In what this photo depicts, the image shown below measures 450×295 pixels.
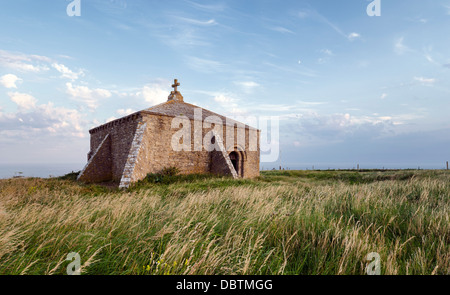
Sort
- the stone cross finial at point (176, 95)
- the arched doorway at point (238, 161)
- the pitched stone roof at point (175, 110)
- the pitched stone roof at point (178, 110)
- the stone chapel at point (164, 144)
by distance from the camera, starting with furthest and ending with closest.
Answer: the stone cross finial at point (176, 95)
the arched doorway at point (238, 161)
the pitched stone roof at point (178, 110)
the pitched stone roof at point (175, 110)
the stone chapel at point (164, 144)

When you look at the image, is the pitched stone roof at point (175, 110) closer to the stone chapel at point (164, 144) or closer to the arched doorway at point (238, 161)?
the stone chapel at point (164, 144)

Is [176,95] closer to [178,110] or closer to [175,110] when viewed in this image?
[178,110]

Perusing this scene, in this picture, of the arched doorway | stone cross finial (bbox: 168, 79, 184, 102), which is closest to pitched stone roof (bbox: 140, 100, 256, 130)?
stone cross finial (bbox: 168, 79, 184, 102)

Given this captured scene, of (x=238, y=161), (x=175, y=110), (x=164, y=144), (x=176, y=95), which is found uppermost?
(x=176, y=95)

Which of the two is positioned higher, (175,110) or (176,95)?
(176,95)

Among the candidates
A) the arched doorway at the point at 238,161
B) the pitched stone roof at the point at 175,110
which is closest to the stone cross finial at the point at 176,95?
the pitched stone roof at the point at 175,110

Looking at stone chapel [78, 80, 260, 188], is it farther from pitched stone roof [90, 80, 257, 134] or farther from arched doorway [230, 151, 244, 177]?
arched doorway [230, 151, 244, 177]

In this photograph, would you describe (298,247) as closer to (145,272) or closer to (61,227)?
(145,272)

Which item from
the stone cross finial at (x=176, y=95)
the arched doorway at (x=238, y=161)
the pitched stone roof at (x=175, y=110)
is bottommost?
the arched doorway at (x=238, y=161)

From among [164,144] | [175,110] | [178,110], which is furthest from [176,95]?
[164,144]

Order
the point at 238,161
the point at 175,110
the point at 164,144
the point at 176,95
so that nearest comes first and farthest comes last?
the point at 164,144, the point at 175,110, the point at 238,161, the point at 176,95

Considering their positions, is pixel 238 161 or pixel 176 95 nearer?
pixel 238 161

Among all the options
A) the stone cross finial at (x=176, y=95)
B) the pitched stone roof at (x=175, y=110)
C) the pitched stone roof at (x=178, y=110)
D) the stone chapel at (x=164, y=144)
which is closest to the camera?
the stone chapel at (x=164, y=144)
